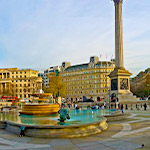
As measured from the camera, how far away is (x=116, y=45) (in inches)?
1981

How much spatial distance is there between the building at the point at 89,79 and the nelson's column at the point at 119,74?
191ft

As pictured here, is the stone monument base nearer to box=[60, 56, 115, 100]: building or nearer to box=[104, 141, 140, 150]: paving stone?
box=[104, 141, 140, 150]: paving stone

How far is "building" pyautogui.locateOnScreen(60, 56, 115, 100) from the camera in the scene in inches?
4370

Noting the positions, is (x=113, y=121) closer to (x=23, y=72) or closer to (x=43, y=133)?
(x=43, y=133)

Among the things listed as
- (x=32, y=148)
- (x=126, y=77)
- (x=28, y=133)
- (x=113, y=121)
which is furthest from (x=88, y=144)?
(x=126, y=77)

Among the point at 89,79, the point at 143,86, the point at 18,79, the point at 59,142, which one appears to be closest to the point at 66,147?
the point at 59,142

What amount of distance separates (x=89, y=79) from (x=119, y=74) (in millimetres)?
67919

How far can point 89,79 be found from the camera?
11456 cm

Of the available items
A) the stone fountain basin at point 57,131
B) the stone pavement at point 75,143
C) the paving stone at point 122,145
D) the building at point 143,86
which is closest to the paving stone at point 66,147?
the stone pavement at point 75,143

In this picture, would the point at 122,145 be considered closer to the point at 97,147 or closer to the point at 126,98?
the point at 97,147

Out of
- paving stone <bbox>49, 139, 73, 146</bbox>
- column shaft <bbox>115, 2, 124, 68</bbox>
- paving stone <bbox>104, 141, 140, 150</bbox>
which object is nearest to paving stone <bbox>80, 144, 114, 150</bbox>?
paving stone <bbox>104, 141, 140, 150</bbox>

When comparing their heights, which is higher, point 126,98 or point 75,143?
point 126,98

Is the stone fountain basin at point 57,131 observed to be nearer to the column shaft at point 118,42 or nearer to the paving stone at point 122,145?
the paving stone at point 122,145

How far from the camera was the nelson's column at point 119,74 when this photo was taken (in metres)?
46.5
